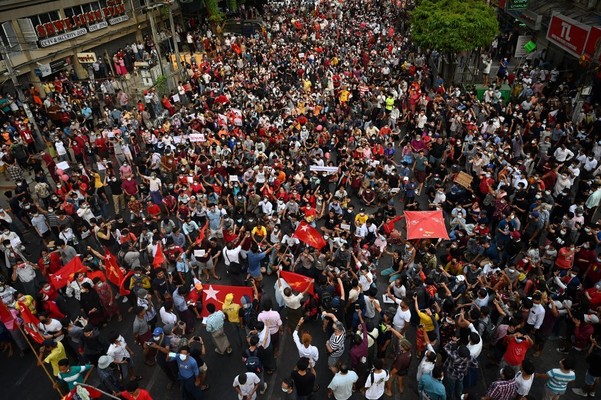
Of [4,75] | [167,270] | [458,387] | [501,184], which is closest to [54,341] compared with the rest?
[167,270]

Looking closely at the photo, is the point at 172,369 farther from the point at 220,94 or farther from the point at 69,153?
the point at 220,94

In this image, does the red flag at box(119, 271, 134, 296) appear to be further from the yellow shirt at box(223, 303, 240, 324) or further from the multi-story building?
the multi-story building

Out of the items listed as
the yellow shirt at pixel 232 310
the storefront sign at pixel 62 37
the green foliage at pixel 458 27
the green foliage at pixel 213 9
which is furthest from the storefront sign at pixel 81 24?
the yellow shirt at pixel 232 310

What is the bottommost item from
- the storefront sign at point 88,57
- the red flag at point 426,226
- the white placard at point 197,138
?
the red flag at point 426,226

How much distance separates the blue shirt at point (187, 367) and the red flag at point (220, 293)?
1576 millimetres

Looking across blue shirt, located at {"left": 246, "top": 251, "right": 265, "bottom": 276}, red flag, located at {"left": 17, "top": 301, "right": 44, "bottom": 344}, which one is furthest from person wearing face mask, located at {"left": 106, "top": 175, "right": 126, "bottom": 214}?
blue shirt, located at {"left": 246, "top": 251, "right": 265, "bottom": 276}

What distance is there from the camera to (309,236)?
10.5 meters

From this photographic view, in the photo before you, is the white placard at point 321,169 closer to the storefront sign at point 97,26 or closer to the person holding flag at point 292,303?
the person holding flag at point 292,303

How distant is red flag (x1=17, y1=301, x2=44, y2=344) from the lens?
8.02m

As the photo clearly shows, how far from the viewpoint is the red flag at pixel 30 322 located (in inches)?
316

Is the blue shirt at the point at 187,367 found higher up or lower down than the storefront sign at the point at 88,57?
lower down

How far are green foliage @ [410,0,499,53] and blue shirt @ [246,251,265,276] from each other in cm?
1683

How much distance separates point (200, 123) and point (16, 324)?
35.4 feet

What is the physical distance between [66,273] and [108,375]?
10.5ft
